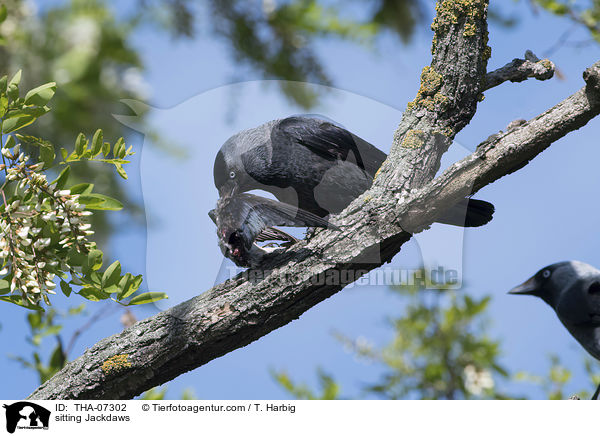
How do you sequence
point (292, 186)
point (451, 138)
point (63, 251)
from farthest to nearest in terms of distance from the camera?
point (292, 186), point (451, 138), point (63, 251)

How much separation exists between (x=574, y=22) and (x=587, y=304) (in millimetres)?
1533

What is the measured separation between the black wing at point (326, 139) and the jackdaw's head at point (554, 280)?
0.72 m

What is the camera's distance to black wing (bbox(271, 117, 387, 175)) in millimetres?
2039

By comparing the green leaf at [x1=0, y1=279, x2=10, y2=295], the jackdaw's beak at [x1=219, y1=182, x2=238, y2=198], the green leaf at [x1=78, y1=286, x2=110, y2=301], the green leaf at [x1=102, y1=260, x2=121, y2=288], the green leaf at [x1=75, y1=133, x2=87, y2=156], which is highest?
the green leaf at [x1=75, y1=133, x2=87, y2=156]

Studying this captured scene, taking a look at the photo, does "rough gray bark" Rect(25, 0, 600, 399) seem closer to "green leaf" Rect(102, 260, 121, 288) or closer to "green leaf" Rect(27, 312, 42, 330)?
"green leaf" Rect(102, 260, 121, 288)

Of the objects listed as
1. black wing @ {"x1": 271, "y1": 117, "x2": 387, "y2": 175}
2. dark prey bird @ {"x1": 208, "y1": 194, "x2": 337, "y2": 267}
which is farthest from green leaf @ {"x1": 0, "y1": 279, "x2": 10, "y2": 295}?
black wing @ {"x1": 271, "y1": 117, "x2": 387, "y2": 175}

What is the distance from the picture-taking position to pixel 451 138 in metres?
1.84

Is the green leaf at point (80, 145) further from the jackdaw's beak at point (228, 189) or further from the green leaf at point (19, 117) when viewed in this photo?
the jackdaw's beak at point (228, 189)

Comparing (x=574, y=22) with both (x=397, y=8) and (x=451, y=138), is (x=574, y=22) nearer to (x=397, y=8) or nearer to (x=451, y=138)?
(x=397, y=8)

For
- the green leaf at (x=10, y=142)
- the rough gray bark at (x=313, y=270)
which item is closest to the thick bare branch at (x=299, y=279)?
the rough gray bark at (x=313, y=270)

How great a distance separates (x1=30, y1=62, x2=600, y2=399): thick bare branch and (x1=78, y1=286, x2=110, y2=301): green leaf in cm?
26

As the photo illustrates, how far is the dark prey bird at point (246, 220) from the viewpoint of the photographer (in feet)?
5.10

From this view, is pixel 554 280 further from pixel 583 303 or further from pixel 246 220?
pixel 246 220
